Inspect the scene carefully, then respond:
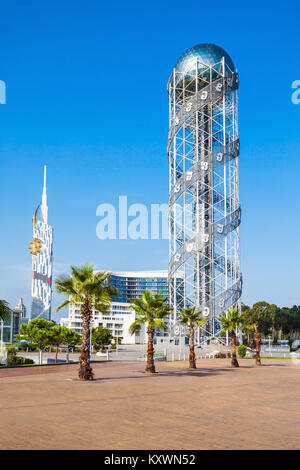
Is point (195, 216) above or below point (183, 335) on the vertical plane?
above

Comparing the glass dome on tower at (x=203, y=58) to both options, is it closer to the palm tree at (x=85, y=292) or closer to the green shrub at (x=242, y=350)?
the green shrub at (x=242, y=350)

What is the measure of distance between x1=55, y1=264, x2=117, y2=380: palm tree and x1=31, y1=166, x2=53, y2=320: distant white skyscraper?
379ft

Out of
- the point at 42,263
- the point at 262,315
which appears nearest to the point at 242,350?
the point at 262,315

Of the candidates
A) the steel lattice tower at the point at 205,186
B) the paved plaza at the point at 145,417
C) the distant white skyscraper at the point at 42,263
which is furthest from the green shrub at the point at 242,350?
the distant white skyscraper at the point at 42,263

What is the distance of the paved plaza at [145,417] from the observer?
29.7 feet

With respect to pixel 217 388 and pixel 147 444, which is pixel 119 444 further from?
pixel 217 388

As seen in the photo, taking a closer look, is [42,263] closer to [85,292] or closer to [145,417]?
[85,292]

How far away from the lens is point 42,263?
139 meters

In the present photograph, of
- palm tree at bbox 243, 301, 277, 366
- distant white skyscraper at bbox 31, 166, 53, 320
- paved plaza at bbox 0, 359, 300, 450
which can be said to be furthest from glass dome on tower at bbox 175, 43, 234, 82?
distant white skyscraper at bbox 31, 166, 53, 320

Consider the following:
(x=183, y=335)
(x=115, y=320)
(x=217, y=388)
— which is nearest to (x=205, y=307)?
(x=183, y=335)

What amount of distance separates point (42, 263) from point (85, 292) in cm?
11933

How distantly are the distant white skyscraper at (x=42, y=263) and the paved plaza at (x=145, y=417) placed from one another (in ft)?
393
